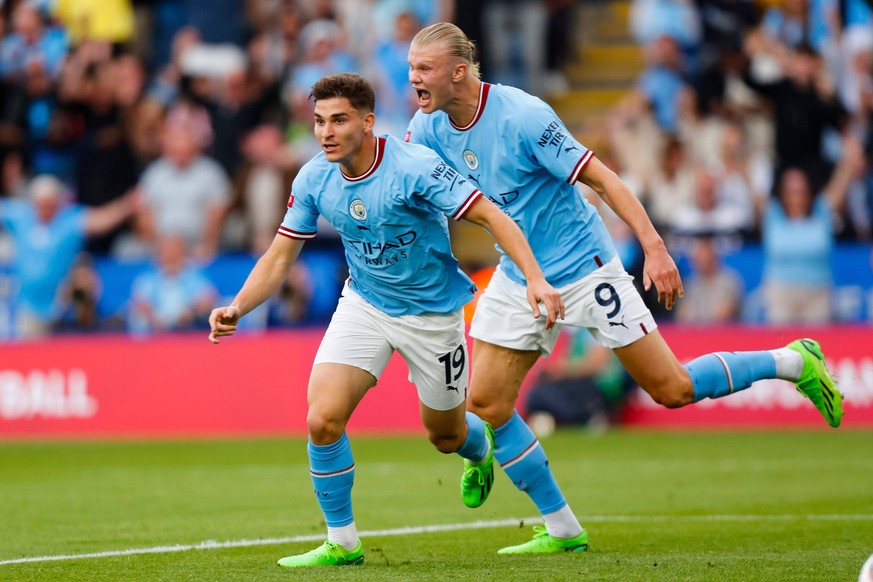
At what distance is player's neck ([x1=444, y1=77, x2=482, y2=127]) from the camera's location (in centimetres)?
749

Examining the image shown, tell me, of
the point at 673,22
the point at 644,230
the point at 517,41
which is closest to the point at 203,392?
the point at 517,41

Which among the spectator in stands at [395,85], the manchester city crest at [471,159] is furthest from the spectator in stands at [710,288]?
the manchester city crest at [471,159]

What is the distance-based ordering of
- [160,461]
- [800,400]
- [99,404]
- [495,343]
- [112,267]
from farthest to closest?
1. [112,267]
2. [99,404]
3. [800,400]
4. [160,461]
5. [495,343]

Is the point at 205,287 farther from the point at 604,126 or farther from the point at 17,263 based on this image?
the point at 604,126

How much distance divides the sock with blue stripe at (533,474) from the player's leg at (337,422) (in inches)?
35.1

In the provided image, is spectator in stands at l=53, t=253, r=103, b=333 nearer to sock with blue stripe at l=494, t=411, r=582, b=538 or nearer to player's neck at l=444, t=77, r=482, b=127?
sock with blue stripe at l=494, t=411, r=582, b=538

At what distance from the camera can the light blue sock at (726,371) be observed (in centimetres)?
761

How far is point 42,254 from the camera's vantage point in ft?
58.4

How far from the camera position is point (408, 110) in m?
18.5

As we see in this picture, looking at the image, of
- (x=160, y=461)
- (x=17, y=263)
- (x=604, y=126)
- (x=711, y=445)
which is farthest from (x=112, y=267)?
(x=711, y=445)

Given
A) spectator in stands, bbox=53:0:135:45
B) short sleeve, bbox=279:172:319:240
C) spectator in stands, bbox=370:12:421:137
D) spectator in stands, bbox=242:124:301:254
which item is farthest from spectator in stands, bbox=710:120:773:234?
short sleeve, bbox=279:172:319:240

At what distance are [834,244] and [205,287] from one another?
7.06 metres

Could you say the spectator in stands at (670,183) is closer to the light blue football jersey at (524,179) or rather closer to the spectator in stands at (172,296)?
the spectator in stands at (172,296)

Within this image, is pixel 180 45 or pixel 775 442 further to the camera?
pixel 180 45
